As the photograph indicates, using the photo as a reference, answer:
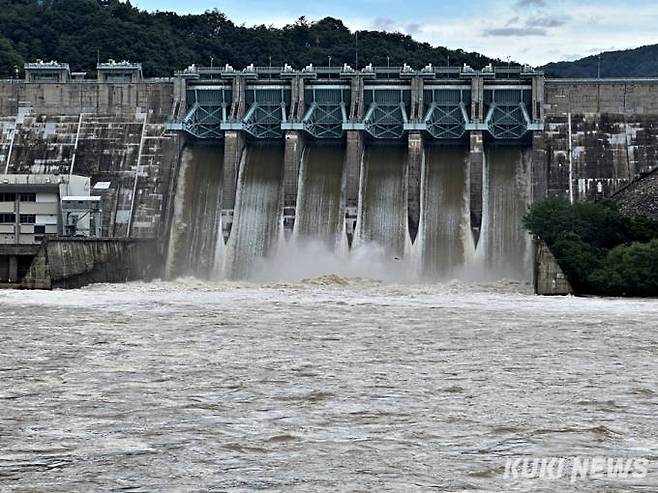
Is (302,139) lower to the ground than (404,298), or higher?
higher

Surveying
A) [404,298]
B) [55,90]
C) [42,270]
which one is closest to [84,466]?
[404,298]

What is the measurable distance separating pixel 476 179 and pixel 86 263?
20.2 metres

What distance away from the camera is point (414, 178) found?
193 feet

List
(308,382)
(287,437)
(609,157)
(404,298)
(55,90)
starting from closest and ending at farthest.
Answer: (287,437), (308,382), (404,298), (609,157), (55,90)

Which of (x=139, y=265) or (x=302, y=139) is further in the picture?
(x=302, y=139)

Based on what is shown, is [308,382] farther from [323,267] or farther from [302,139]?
[302,139]

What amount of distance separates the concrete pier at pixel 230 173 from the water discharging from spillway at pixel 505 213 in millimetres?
12686

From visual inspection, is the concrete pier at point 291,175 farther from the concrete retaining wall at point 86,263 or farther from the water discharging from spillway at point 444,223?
the concrete retaining wall at point 86,263

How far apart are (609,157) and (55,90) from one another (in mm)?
30889

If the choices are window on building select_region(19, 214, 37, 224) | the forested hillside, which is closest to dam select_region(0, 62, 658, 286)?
window on building select_region(19, 214, 37, 224)

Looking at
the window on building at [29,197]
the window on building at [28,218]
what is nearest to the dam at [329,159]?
the window on building at [28,218]

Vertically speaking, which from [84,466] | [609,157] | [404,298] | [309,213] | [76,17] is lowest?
[84,466]

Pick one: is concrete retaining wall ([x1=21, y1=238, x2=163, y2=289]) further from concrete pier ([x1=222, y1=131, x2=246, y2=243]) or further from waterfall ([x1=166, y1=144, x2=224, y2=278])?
concrete pier ([x1=222, y1=131, x2=246, y2=243])

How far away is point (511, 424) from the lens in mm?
17469
